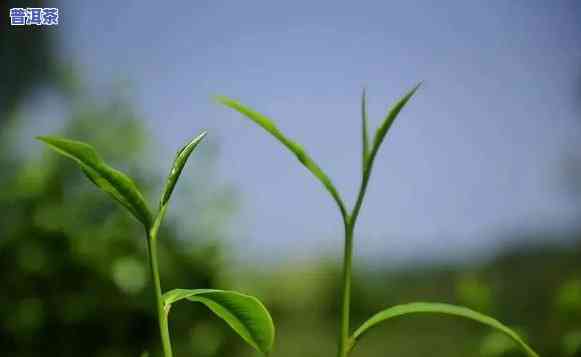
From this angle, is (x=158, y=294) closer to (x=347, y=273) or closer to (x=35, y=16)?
(x=347, y=273)

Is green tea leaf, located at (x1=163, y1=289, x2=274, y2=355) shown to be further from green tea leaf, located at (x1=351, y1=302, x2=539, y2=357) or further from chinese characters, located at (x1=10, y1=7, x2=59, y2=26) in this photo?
chinese characters, located at (x1=10, y1=7, x2=59, y2=26)

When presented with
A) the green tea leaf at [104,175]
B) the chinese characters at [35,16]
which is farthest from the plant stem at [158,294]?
the chinese characters at [35,16]

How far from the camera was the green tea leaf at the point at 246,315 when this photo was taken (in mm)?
262

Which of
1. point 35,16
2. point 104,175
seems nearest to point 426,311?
point 104,175

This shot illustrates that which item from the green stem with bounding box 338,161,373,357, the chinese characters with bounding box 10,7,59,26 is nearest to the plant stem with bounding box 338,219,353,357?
the green stem with bounding box 338,161,373,357

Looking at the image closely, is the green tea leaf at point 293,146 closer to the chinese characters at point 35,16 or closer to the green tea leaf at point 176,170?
the green tea leaf at point 176,170

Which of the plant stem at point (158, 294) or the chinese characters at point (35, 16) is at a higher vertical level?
the chinese characters at point (35, 16)

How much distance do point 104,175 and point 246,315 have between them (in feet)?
0.27

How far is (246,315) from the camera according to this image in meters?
0.27

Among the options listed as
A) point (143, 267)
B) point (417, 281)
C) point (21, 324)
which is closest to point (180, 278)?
point (143, 267)

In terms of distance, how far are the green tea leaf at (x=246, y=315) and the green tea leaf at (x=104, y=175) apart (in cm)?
4

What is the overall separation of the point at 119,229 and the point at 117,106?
205 millimetres

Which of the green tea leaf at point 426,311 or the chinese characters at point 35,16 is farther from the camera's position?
the chinese characters at point 35,16

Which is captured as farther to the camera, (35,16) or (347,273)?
(35,16)
